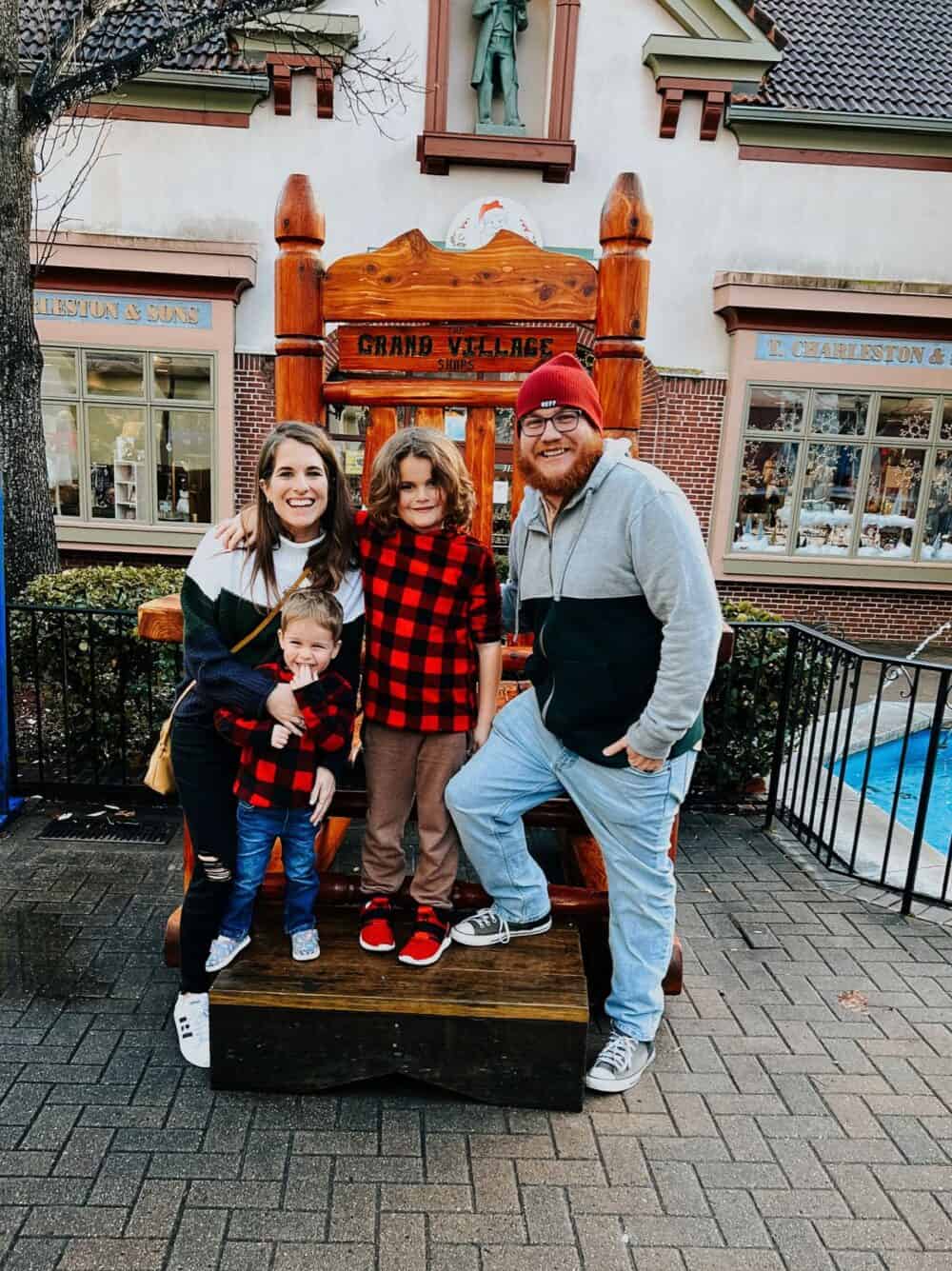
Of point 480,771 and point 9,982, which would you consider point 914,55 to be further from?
point 9,982

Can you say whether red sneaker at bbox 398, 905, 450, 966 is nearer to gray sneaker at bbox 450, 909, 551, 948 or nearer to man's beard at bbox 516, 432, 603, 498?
gray sneaker at bbox 450, 909, 551, 948

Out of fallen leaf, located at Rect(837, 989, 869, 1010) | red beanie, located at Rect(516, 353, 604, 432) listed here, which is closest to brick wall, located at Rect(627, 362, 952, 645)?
fallen leaf, located at Rect(837, 989, 869, 1010)

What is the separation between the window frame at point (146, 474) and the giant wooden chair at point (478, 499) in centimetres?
748

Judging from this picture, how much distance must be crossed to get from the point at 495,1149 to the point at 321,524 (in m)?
1.86

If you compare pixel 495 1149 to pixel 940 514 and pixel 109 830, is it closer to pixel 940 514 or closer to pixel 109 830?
pixel 109 830

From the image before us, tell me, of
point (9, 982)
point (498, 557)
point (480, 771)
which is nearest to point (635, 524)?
point (480, 771)

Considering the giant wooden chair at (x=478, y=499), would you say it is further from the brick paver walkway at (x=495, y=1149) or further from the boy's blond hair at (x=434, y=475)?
the boy's blond hair at (x=434, y=475)

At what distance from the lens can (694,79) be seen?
31.8 ft

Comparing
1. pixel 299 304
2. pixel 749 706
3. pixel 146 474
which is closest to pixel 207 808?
pixel 299 304

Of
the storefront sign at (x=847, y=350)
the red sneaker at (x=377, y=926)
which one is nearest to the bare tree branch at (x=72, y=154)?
the storefront sign at (x=847, y=350)

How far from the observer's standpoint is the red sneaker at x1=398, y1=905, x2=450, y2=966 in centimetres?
266

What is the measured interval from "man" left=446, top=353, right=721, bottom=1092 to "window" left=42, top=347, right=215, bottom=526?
8.57m

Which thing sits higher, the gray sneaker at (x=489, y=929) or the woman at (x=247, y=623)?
the woman at (x=247, y=623)

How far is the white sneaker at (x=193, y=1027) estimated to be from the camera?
2689 mm
